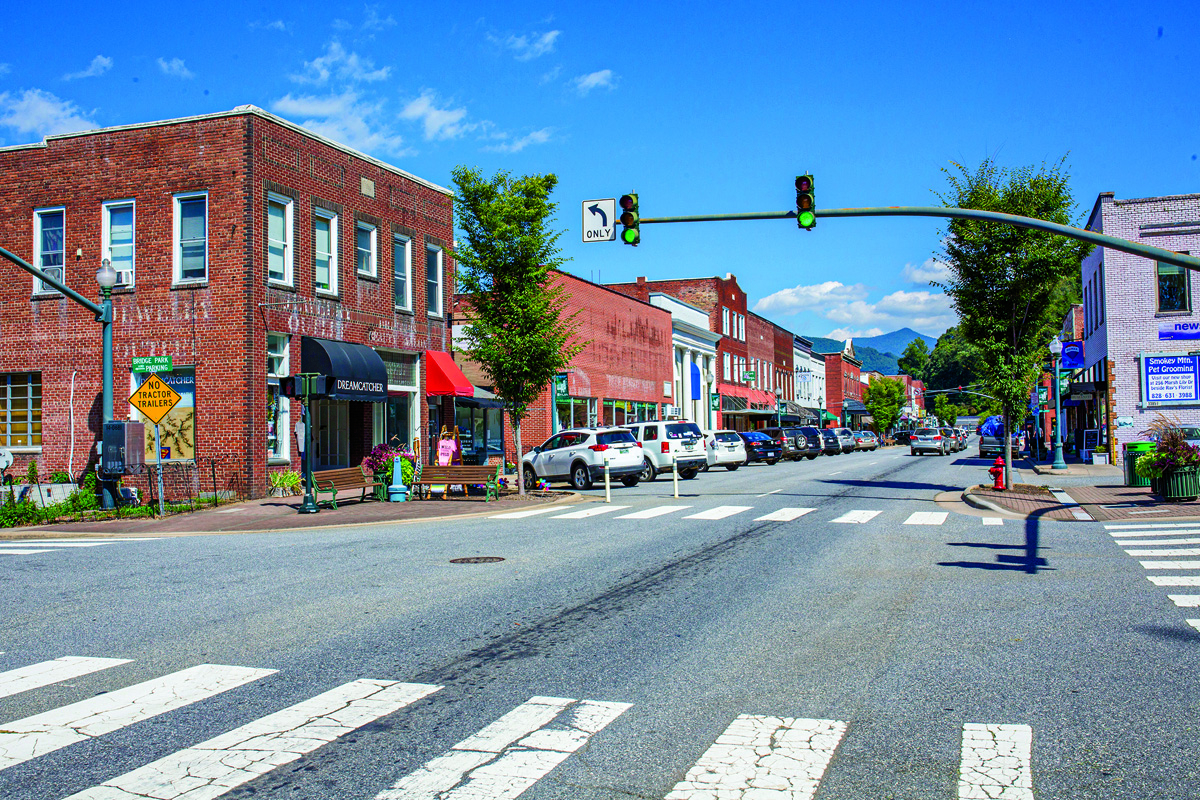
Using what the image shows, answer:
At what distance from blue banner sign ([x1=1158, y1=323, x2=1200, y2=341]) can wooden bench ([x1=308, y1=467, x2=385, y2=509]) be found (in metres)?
26.2

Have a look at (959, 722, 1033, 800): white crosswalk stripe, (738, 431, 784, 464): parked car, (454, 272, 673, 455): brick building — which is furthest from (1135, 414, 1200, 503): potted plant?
(738, 431, 784, 464): parked car

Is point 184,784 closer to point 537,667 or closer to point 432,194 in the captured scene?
point 537,667

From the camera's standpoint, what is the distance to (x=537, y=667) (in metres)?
6.35

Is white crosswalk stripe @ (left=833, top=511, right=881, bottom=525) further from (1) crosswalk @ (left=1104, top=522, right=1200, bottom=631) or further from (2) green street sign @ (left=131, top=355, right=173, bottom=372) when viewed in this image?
(2) green street sign @ (left=131, top=355, right=173, bottom=372)

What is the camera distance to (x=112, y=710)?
5480 mm

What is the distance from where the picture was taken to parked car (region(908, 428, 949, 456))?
5800 centimetres

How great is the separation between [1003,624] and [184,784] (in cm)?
596

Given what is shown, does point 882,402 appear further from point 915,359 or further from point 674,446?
point 674,446

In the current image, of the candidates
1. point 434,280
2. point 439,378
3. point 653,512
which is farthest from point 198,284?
point 653,512

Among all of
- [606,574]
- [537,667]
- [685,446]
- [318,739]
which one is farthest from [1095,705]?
[685,446]

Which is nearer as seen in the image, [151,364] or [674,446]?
[151,364]

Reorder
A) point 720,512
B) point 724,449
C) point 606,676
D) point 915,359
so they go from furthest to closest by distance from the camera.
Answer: point 915,359
point 724,449
point 720,512
point 606,676

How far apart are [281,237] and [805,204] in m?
13.7

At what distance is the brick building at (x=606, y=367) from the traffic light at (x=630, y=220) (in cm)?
1945
